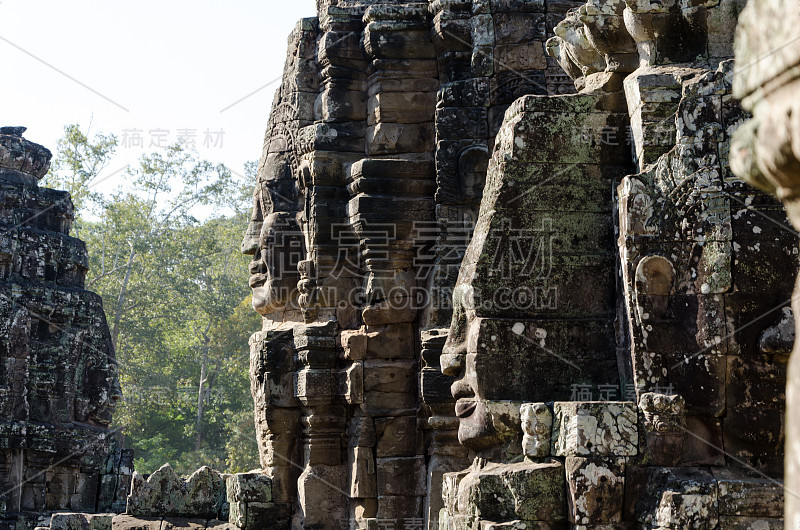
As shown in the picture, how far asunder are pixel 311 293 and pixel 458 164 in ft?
6.92

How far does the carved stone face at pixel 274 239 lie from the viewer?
476 inches

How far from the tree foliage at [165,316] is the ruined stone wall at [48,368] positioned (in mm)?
11885

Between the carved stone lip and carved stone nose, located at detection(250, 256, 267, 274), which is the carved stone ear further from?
the carved stone lip

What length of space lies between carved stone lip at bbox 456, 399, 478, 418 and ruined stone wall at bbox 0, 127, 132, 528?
870 cm

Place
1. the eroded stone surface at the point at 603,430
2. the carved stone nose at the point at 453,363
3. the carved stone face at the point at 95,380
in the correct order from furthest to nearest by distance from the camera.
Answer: the carved stone face at the point at 95,380
the carved stone nose at the point at 453,363
the eroded stone surface at the point at 603,430

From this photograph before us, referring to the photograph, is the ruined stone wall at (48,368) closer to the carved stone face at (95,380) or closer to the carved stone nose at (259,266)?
the carved stone face at (95,380)

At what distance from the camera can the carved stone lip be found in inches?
236

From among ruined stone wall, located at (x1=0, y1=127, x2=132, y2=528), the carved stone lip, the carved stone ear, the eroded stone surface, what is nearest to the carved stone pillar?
the eroded stone surface

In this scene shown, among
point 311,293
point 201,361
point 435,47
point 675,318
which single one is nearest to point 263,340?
point 311,293

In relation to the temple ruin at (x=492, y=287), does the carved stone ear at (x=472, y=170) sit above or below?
above

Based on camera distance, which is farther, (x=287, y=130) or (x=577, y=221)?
(x=287, y=130)

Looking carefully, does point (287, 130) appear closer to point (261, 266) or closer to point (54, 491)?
point (261, 266)

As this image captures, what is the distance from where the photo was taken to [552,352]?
19.3 ft

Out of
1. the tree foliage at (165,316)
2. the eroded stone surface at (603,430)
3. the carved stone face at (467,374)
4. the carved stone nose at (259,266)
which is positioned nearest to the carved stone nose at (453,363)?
the carved stone face at (467,374)
